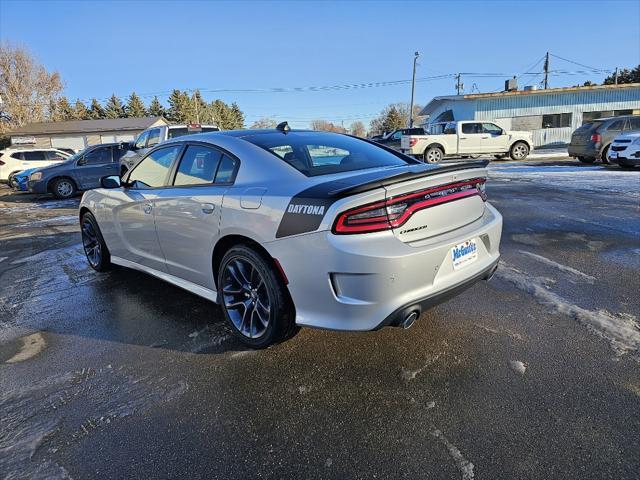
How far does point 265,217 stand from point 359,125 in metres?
130

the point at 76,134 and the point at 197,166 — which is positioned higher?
the point at 76,134

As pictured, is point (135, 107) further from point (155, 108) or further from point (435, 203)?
point (435, 203)

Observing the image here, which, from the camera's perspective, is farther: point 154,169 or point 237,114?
point 237,114

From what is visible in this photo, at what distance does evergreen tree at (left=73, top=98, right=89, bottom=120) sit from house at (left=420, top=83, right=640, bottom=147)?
60296mm

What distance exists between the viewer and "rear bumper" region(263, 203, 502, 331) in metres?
2.35

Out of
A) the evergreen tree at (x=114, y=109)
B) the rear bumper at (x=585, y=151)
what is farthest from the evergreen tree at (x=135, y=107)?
the rear bumper at (x=585, y=151)

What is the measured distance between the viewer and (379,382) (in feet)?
8.52

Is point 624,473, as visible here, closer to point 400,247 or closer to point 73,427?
point 400,247

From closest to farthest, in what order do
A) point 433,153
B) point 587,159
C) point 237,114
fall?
point 587,159, point 433,153, point 237,114

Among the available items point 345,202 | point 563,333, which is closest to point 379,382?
point 345,202

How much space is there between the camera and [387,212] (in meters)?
2.44

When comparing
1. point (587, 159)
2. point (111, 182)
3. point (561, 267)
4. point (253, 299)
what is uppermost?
point (111, 182)

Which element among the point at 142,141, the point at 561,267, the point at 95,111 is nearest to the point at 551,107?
the point at 142,141

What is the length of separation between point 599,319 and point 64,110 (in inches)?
2766
